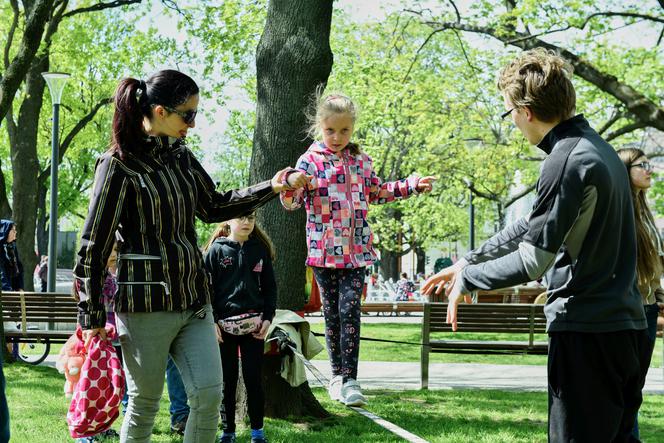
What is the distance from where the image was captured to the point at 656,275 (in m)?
5.66

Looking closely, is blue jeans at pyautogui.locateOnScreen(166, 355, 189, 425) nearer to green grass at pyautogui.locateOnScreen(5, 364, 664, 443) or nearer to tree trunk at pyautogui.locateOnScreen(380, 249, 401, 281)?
green grass at pyautogui.locateOnScreen(5, 364, 664, 443)

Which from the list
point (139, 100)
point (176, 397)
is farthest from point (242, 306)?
point (139, 100)

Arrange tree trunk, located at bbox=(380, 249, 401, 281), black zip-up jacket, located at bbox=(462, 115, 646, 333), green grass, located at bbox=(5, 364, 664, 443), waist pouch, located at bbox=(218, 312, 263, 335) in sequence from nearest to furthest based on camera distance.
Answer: black zip-up jacket, located at bbox=(462, 115, 646, 333)
waist pouch, located at bbox=(218, 312, 263, 335)
green grass, located at bbox=(5, 364, 664, 443)
tree trunk, located at bbox=(380, 249, 401, 281)

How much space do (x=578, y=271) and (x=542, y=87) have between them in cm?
76

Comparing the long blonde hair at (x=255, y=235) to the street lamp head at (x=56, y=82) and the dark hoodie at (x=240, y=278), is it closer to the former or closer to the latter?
the dark hoodie at (x=240, y=278)

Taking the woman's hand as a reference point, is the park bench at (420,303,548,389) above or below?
below

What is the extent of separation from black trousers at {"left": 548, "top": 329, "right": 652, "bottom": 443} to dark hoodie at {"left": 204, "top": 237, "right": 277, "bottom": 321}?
3.39 meters

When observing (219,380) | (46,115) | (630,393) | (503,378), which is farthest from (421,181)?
(46,115)

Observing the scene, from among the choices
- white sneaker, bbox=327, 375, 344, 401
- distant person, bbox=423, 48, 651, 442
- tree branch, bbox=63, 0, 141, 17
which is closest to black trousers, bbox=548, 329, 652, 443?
distant person, bbox=423, 48, 651, 442

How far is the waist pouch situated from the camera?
652 cm

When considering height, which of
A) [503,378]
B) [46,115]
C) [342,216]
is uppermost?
[46,115]

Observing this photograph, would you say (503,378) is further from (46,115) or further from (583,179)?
(46,115)

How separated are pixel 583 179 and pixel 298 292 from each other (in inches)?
174

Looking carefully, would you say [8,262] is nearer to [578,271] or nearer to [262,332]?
[262,332]
